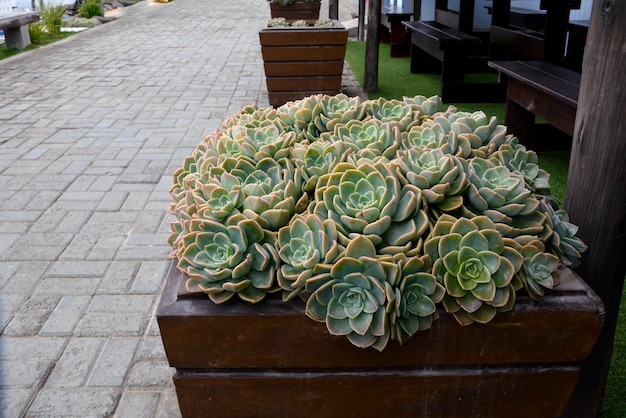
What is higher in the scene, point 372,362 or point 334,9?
point 334,9

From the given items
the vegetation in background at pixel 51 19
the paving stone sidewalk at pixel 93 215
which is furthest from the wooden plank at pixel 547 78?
the vegetation in background at pixel 51 19

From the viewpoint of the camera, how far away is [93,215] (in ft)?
13.2

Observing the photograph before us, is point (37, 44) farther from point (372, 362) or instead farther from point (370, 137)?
point (372, 362)

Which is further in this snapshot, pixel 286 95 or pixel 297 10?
pixel 297 10

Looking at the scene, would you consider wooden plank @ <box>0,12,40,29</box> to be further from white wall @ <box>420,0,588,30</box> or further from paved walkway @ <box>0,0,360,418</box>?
white wall @ <box>420,0,588,30</box>

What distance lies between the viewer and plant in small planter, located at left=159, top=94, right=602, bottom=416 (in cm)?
146

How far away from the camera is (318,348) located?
1544mm

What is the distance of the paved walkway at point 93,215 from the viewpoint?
245 centimetres

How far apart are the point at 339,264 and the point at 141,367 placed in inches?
56.8

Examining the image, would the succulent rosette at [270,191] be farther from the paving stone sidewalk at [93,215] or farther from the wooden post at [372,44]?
the wooden post at [372,44]

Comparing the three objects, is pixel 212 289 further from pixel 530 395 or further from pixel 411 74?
pixel 411 74

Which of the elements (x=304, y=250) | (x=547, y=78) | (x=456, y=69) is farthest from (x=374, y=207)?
(x=456, y=69)

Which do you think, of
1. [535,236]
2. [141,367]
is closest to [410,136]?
[535,236]

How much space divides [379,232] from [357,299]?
199mm
